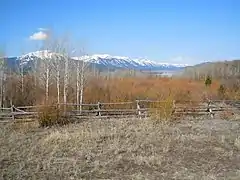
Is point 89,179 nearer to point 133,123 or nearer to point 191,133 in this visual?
point 191,133

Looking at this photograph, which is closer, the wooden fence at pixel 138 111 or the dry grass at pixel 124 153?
the dry grass at pixel 124 153

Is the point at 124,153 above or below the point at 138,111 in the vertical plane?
below

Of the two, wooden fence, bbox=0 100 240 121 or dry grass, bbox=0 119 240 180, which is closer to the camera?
dry grass, bbox=0 119 240 180

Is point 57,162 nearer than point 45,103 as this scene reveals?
Yes

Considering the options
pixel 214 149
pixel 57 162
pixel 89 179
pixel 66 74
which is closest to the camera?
pixel 89 179

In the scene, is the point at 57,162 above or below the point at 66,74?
below

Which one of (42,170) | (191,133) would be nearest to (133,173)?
(42,170)

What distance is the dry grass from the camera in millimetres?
9195

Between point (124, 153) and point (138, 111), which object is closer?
Answer: point (124, 153)

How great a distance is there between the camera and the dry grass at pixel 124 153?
9195 millimetres

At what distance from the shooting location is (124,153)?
11625 millimetres

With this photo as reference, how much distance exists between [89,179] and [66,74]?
94.1 feet

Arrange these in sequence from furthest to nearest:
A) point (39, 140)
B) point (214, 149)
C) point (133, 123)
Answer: point (133, 123), point (39, 140), point (214, 149)

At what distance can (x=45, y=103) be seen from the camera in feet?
64.9
